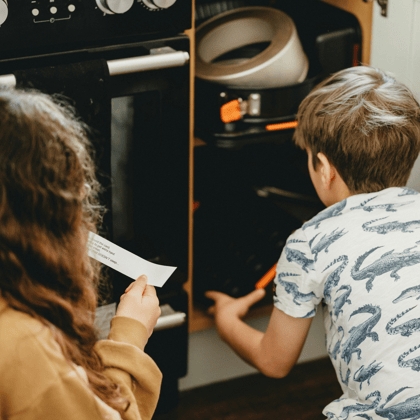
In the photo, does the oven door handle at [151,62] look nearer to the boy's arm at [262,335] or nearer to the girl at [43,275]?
the girl at [43,275]

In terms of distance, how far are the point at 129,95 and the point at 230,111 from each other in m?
0.26

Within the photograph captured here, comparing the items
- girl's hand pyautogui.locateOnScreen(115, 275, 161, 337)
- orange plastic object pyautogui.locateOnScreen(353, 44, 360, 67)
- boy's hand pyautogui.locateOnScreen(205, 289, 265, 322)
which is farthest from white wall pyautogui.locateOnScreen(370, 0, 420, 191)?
girl's hand pyautogui.locateOnScreen(115, 275, 161, 337)

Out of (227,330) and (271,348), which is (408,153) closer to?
(271,348)

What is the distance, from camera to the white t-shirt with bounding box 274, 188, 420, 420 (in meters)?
0.96

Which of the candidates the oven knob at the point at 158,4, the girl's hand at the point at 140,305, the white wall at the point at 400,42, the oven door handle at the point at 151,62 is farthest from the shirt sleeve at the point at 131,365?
the white wall at the point at 400,42

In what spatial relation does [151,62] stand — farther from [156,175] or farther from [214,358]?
[214,358]

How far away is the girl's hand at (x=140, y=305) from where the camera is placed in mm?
946

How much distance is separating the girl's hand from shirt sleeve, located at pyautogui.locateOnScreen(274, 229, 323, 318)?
0.80 feet

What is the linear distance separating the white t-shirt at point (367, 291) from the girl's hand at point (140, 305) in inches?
10.0

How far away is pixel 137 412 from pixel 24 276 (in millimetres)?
245

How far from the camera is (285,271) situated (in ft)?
3.63

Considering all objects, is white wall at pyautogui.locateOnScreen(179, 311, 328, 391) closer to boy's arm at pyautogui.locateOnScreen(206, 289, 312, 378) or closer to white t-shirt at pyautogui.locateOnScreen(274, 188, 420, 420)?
boy's arm at pyautogui.locateOnScreen(206, 289, 312, 378)

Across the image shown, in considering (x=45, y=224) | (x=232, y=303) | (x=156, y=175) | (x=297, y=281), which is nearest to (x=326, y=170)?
(x=297, y=281)

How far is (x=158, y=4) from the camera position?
1.09 meters
